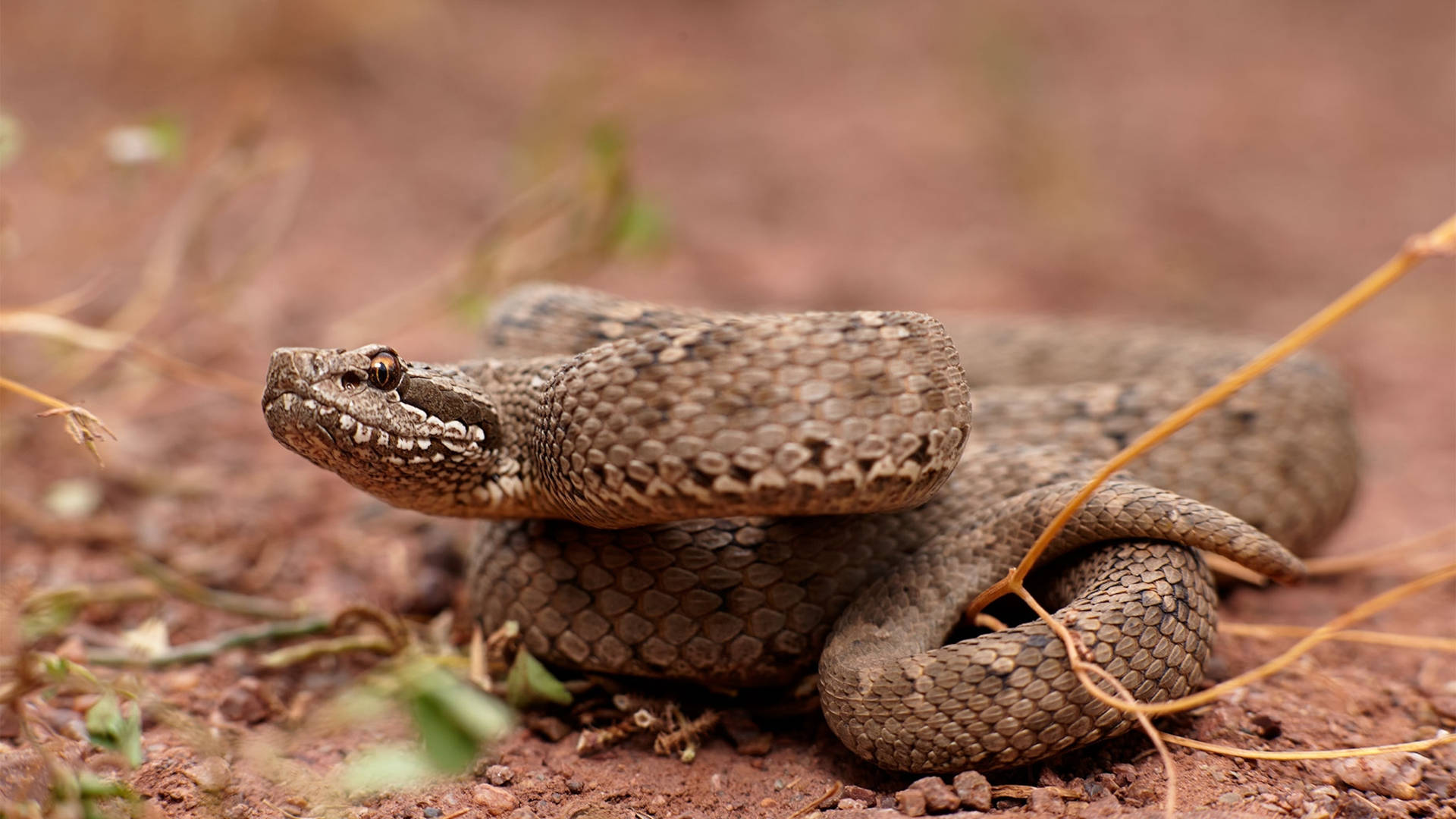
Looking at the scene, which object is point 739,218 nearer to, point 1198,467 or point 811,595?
point 1198,467

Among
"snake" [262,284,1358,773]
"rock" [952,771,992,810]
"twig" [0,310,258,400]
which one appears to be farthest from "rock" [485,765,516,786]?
"twig" [0,310,258,400]

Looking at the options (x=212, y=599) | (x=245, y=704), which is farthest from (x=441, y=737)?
(x=212, y=599)

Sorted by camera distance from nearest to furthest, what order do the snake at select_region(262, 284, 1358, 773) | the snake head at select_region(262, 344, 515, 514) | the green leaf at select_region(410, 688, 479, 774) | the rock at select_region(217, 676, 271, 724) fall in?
the green leaf at select_region(410, 688, 479, 774) → the snake at select_region(262, 284, 1358, 773) → the snake head at select_region(262, 344, 515, 514) → the rock at select_region(217, 676, 271, 724)

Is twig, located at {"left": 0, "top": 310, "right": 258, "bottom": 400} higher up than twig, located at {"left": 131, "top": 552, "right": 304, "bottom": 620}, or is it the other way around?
twig, located at {"left": 0, "top": 310, "right": 258, "bottom": 400}

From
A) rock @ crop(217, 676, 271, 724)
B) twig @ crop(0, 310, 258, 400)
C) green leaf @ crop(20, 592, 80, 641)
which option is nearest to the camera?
rock @ crop(217, 676, 271, 724)

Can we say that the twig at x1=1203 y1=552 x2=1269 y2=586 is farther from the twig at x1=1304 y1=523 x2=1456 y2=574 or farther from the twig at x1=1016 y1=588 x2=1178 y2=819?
the twig at x1=1016 y1=588 x2=1178 y2=819

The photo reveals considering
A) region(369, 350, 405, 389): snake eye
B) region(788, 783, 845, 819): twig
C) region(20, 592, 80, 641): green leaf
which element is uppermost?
region(369, 350, 405, 389): snake eye

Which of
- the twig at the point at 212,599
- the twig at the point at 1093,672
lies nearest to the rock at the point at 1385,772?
the twig at the point at 1093,672

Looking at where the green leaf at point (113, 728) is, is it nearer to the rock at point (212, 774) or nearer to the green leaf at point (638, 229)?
the rock at point (212, 774)

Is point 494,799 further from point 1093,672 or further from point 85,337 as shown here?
→ point 85,337
